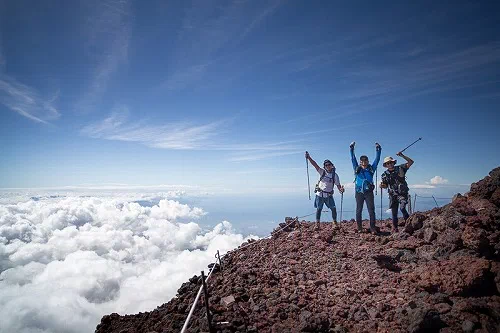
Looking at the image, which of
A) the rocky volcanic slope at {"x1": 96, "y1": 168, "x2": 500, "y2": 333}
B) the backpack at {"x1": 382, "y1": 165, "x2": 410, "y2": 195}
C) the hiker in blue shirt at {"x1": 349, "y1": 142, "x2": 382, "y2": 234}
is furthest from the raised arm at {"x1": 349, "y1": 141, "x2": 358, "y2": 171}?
the rocky volcanic slope at {"x1": 96, "y1": 168, "x2": 500, "y2": 333}

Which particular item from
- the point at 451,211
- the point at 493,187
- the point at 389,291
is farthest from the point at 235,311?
the point at 493,187

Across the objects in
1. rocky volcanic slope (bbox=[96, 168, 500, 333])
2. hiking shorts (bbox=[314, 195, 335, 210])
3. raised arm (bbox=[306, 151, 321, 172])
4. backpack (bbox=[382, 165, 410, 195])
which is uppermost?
raised arm (bbox=[306, 151, 321, 172])

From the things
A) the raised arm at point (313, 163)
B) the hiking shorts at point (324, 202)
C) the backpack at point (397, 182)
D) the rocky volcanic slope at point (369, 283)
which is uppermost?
the raised arm at point (313, 163)

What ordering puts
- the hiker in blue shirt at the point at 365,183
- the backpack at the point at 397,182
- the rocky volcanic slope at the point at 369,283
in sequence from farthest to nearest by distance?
the hiker in blue shirt at the point at 365,183 < the backpack at the point at 397,182 < the rocky volcanic slope at the point at 369,283

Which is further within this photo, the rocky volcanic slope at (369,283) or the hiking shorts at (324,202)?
the hiking shorts at (324,202)

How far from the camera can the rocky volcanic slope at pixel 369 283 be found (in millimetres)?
5035

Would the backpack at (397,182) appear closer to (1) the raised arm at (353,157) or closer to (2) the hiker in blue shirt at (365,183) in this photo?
(2) the hiker in blue shirt at (365,183)

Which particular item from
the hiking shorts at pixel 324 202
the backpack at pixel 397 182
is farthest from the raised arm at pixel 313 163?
the backpack at pixel 397 182

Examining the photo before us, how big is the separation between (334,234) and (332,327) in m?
5.57

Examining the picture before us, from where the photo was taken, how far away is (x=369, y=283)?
6.56 metres

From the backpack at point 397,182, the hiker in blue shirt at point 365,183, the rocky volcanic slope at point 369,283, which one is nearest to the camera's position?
the rocky volcanic slope at point 369,283

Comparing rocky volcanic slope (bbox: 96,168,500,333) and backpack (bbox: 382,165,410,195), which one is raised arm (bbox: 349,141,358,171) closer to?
backpack (bbox: 382,165,410,195)

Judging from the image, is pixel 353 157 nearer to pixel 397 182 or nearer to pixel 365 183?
pixel 365 183

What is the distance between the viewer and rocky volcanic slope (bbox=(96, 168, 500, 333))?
5035mm
